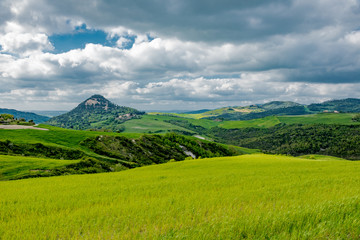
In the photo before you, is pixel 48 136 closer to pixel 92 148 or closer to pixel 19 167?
pixel 92 148

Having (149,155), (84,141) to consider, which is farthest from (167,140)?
(84,141)

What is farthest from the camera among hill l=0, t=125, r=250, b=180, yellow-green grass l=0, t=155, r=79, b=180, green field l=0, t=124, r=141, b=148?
green field l=0, t=124, r=141, b=148

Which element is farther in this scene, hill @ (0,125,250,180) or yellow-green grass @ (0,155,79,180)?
hill @ (0,125,250,180)

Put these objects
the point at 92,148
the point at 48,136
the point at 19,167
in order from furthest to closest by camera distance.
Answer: the point at 92,148
the point at 48,136
the point at 19,167

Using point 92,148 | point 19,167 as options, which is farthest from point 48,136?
point 19,167

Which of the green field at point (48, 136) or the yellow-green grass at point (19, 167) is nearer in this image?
the yellow-green grass at point (19, 167)

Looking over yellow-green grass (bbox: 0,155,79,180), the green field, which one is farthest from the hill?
yellow-green grass (bbox: 0,155,79,180)

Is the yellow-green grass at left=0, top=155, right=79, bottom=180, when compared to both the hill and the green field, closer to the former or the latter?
the hill

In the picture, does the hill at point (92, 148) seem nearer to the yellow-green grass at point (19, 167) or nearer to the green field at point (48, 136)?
the green field at point (48, 136)

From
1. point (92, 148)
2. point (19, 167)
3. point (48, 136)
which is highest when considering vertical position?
point (48, 136)

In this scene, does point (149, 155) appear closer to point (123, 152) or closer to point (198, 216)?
point (123, 152)

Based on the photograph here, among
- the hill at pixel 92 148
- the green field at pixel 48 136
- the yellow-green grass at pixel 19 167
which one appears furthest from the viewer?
the green field at pixel 48 136

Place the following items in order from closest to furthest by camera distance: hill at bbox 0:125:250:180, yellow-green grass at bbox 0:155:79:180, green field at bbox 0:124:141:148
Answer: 1. yellow-green grass at bbox 0:155:79:180
2. hill at bbox 0:125:250:180
3. green field at bbox 0:124:141:148

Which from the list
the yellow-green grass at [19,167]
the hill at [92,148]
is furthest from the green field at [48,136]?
the yellow-green grass at [19,167]
